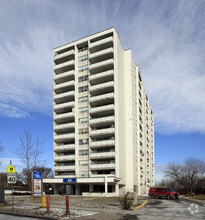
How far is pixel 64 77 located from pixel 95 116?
1310 centimetres

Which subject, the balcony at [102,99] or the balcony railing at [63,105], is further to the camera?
the balcony railing at [63,105]

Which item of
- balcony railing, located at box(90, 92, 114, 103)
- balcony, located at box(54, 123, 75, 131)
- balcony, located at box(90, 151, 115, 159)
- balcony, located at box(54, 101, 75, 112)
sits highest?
balcony railing, located at box(90, 92, 114, 103)

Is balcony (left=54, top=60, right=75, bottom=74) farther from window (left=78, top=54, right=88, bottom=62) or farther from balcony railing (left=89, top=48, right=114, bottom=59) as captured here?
balcony railing (left=89, top=48, right=114, bottom=59)

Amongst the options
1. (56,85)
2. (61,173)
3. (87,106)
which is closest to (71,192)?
(61,173)

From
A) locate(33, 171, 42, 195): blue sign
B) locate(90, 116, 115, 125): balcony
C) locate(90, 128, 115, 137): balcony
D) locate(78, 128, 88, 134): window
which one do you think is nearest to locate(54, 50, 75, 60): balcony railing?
locate(90, 116, 115, 125): balcony

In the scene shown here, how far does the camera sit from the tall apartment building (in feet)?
161

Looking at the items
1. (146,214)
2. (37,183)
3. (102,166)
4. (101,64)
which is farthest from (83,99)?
(146,214)

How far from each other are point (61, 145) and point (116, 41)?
26.4 m

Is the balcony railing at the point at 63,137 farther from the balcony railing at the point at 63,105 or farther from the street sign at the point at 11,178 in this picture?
the street sign at the point at 11,178

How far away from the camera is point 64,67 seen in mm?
59844

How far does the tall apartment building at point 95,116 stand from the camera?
49.0 m

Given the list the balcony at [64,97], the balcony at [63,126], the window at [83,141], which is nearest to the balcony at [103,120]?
the window at [83,141]

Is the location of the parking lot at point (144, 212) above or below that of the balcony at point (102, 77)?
below

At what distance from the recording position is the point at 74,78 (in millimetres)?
57250
